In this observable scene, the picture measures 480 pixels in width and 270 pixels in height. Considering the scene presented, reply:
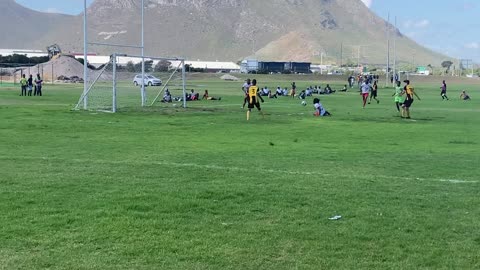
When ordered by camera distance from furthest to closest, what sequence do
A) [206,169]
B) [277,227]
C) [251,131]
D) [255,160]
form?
[251,131]
[255,160]
[206,169]
[277,227]

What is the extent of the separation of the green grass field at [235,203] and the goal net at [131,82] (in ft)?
52.2

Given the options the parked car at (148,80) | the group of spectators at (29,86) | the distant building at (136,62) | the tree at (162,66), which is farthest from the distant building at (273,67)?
the tree at (162,66)

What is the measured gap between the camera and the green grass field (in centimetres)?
677

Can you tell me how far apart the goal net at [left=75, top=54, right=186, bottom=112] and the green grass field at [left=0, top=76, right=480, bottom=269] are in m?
15.9

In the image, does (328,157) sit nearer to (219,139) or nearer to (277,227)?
(219,139)

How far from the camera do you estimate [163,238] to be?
7344mm

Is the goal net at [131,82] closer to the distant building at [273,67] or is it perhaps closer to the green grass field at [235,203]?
the green grass field at [235,203]

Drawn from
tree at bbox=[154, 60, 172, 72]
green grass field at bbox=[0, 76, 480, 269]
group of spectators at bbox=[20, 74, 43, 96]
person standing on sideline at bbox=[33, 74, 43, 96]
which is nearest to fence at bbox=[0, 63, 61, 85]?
group of spectators at bbox=[20, 74, 43, 96]

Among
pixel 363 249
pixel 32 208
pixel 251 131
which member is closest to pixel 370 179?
pixel 363 249

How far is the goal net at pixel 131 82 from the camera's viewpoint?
115 ft

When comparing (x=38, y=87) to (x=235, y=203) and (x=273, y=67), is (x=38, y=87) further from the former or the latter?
(x=273, y=67)

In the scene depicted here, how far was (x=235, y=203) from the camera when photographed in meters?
9.27

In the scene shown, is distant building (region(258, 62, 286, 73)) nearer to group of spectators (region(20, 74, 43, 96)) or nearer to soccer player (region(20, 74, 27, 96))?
group of spectators (region(20, 74, 43, 96))

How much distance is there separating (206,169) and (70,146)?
522 cm
